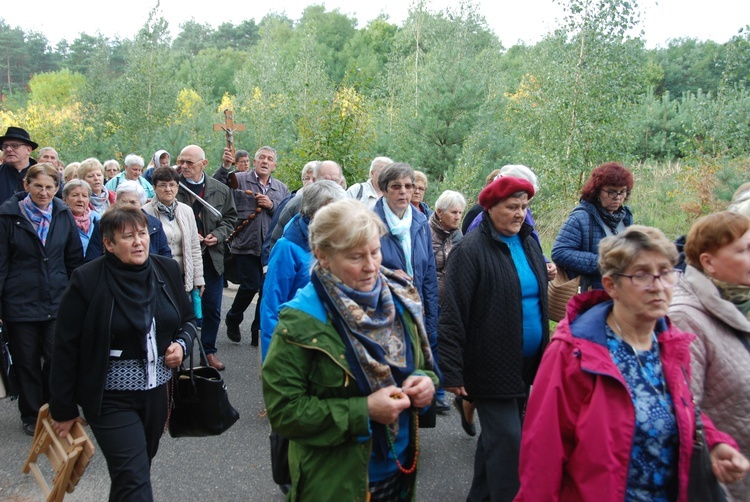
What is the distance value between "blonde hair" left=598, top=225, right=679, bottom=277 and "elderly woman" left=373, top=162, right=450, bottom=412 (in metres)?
2.02

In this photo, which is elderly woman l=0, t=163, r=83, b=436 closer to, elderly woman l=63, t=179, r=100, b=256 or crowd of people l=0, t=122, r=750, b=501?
crowd of people l=0, t=122, r=750, b=501

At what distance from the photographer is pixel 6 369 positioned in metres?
4.87

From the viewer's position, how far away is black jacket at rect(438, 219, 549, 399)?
3.45 meters

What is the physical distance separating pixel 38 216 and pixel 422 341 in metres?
3.79

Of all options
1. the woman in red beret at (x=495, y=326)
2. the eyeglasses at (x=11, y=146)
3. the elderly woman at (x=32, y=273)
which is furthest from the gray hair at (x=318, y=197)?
the eyeglasses at (x=11, y=146)

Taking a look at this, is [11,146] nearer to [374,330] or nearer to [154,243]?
[154,243]

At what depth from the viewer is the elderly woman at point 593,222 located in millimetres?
4602

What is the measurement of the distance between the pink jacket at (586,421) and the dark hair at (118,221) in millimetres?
2184

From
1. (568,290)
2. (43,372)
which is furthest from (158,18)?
(568,290)

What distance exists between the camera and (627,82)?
12.3 metres

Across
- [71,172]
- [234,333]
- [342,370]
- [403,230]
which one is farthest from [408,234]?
[71,172]

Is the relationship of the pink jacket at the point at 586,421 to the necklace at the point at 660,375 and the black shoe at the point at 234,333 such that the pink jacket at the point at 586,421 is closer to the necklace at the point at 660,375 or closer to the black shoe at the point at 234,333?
the necklace at the point at 660,375

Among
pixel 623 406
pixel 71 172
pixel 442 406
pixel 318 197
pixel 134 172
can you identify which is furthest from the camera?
pixel 134 172

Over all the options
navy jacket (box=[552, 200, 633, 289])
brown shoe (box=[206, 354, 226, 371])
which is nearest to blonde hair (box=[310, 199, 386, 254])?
navy jacket (box=[552, 200, 633, 289])
